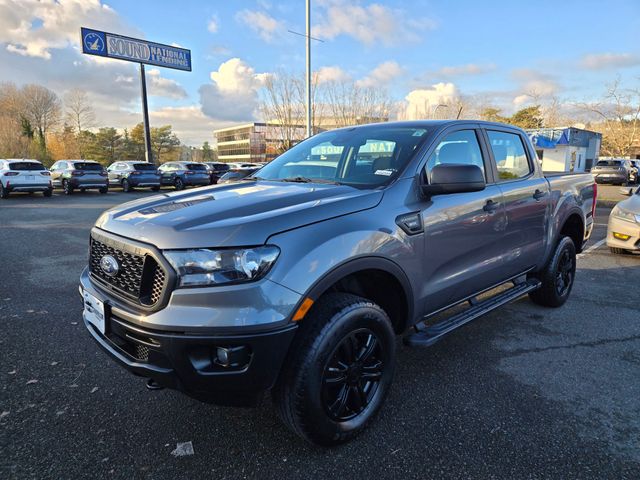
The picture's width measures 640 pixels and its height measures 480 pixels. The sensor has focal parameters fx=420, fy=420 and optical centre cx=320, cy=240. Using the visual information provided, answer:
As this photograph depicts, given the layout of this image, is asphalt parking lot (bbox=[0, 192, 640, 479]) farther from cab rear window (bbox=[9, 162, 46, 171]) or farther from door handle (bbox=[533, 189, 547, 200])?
cab rear window (bbox=[9, 162, 46, 171])

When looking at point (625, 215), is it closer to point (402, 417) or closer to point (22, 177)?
point (402, 417)

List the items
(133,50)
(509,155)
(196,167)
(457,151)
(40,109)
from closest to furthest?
(457,151) → (509,155) → (196,167) → (133,50) → (40,109)

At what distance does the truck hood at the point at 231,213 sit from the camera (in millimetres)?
1930

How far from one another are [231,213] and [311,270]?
52 cm

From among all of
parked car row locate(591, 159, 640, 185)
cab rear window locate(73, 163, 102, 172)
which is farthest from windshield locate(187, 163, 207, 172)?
parked car row locate(591, 159, 640, 185)

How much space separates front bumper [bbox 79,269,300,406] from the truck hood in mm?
240

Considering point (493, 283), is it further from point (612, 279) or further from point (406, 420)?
point (612, 279)

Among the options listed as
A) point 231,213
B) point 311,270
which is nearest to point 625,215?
point 311,270

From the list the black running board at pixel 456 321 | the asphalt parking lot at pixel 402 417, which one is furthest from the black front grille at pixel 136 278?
the black running board at pixel 456 321

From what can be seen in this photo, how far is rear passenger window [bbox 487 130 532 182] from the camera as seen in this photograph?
3.62 meters

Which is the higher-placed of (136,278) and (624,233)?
(136,278)

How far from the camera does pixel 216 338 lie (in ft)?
6.02

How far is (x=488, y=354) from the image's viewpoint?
3.45 meters

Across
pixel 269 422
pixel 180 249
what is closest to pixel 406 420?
pixel 269 422
